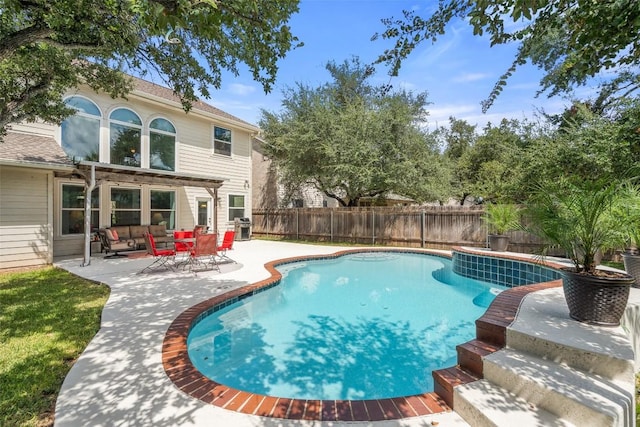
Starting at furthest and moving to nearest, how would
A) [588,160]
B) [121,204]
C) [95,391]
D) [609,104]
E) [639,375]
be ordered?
[609,104] → [121,204] → [588,160] → [639,375] → [95,391]

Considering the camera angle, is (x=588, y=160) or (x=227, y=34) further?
(x=588, y=160)

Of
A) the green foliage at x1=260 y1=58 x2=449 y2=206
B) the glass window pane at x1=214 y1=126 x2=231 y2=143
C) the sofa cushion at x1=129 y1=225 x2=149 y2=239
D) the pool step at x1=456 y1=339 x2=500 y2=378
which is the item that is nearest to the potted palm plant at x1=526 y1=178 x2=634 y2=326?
the pool step at x1=456 y1=339 x2=500 y2=378

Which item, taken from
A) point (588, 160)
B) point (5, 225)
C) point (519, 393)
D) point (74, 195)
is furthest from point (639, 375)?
point (74, 195)

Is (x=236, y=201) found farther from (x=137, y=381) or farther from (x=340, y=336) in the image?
(x=137, y=381)

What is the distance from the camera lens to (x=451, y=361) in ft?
13.6

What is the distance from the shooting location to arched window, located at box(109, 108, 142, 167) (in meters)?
11.6

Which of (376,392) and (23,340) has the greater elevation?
(23,340)

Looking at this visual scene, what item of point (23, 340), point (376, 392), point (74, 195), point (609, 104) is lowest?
point (376, 392)

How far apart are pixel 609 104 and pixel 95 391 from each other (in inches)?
772

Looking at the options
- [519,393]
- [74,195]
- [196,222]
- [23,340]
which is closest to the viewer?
[519,393]

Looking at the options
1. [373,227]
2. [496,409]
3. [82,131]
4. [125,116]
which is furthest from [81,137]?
[496,409]

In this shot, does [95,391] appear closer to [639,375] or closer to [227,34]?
[227,34]

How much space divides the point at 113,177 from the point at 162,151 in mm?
4012

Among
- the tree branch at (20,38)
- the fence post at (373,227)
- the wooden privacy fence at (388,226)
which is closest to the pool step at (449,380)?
the tree branch at (20,38)
